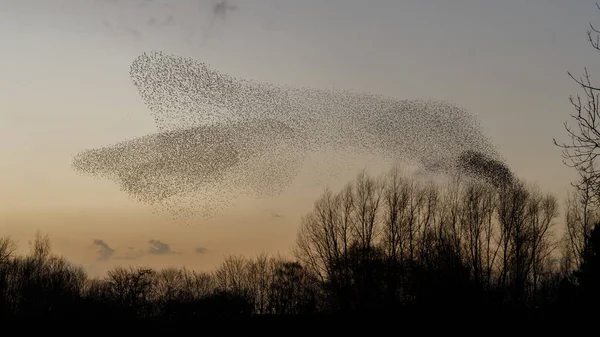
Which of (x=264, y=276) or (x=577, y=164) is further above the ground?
(x=264, y=276)

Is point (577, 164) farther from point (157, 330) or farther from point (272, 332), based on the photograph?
point (157, 330)

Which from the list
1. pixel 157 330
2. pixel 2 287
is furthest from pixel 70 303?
pixel 157 330

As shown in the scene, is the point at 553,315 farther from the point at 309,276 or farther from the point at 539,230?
the point at 309,276

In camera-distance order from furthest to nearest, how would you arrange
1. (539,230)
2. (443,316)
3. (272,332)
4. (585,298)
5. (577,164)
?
1. (539,230)
2. (272,332)
3. (443,316)
4. (585,298)
5. (577,164)

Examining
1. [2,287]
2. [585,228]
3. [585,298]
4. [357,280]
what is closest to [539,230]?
[585,228]

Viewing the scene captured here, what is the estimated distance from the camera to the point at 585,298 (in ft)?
134

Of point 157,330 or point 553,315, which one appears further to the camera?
point 157,330

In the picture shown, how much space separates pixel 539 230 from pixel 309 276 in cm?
3358

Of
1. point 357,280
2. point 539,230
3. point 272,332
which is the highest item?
point 539,230

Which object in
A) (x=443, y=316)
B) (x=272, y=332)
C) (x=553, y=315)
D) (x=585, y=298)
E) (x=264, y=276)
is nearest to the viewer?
(x=585, y=298)

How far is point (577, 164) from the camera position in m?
16.6

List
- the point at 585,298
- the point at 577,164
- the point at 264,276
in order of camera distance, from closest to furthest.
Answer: the point at 577,164 < the point at 585,298 < the point at 264,276

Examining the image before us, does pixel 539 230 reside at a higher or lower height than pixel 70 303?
higher

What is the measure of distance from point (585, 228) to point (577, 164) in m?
59.8
